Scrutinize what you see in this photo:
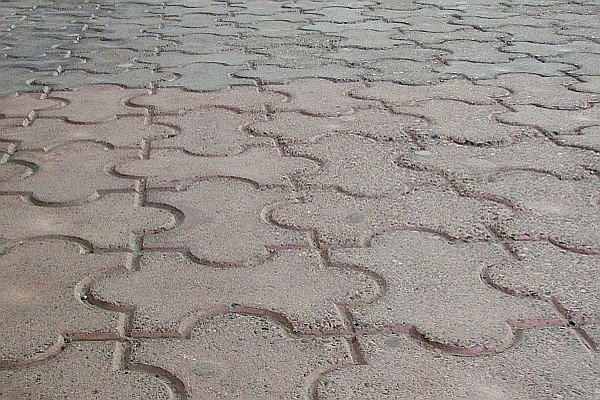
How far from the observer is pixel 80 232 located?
8.16 feet

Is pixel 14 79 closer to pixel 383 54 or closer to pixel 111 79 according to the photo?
pixel 111 79

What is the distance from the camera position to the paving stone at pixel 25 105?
12.3 ft

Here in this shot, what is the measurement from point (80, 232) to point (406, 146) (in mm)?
1296

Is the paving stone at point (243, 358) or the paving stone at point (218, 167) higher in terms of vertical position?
the paving stone at point (243, 358)

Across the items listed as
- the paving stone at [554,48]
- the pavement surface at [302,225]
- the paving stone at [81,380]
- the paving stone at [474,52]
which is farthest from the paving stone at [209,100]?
the paving stone at [81,380]

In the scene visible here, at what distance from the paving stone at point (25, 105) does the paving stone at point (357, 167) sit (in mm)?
1244

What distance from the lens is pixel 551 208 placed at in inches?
103

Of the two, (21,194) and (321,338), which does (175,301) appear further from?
(21,194)

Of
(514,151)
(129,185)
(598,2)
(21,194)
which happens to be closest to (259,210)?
(129,185)

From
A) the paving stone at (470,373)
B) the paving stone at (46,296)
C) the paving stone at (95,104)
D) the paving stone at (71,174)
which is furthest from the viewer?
the paving stone at (95,104)

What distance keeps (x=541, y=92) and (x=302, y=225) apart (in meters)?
1.90

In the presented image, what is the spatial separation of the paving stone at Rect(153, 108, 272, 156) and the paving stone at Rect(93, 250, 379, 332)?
3.25ft

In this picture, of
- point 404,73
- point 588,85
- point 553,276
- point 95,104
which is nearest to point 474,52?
point 404,73

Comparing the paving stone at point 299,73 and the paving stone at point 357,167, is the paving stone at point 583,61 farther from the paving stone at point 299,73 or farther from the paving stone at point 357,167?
the paving stone at point 357,167
